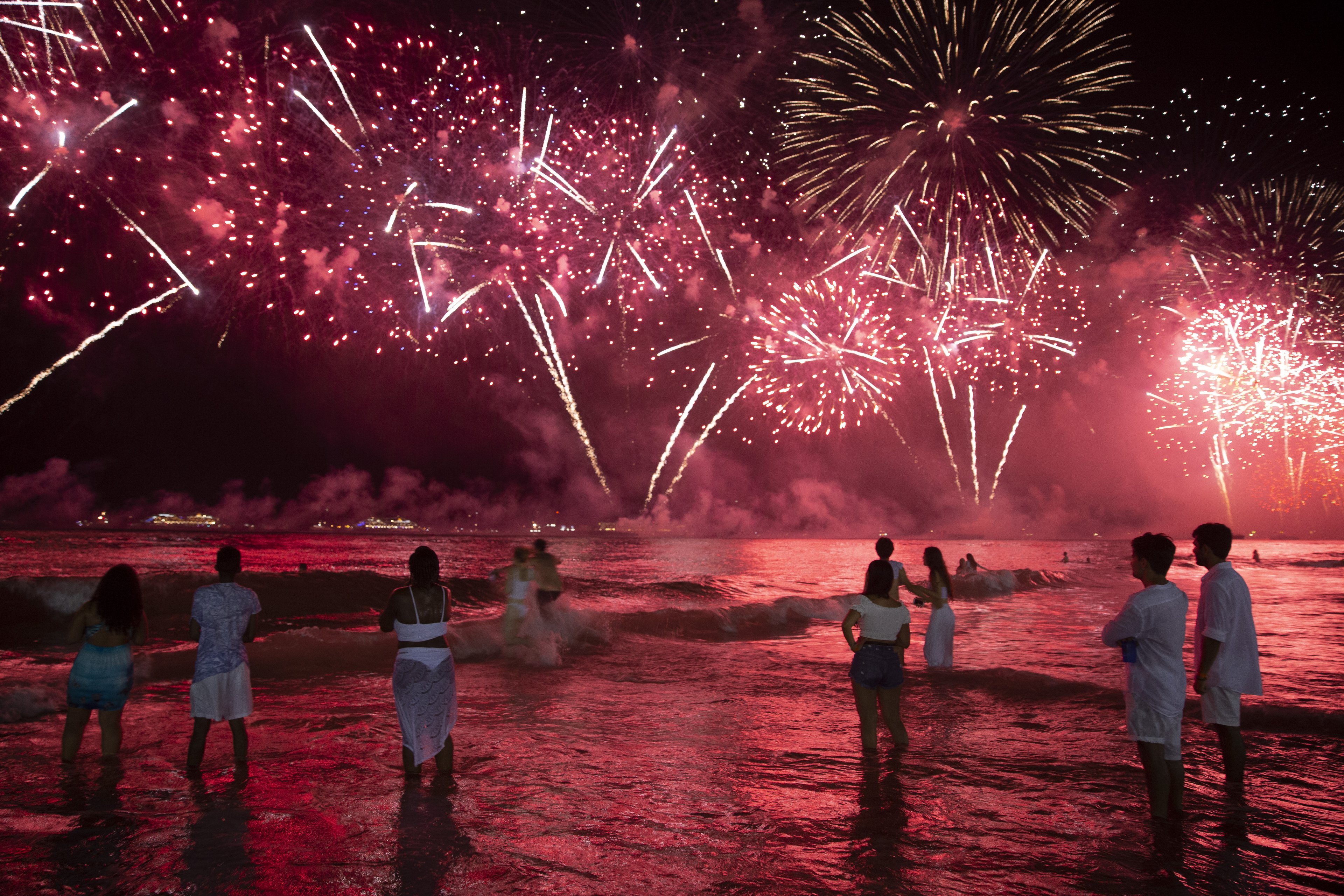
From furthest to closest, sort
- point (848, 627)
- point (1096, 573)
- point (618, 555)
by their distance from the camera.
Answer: point (618, 555)
point (1096, 573)
point (848, 627)

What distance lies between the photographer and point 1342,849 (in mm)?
4812

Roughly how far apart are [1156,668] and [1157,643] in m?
0.16

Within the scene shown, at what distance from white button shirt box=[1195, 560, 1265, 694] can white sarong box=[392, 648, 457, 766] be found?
17.5ft

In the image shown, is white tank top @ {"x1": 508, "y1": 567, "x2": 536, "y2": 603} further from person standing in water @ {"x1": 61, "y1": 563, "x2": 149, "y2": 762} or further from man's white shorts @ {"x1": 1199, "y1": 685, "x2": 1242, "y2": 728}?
man's white shorts @ {"x1": 1199, "y1": 685, "x2": 1242, "y2": 728}

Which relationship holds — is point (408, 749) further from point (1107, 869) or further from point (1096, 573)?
point (1096, 573)

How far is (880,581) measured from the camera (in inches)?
256

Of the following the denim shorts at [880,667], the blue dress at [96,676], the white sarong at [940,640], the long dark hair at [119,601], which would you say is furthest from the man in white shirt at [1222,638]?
the blue dress at [96,676]

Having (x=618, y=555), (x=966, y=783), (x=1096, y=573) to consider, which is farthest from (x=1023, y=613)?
(x=618, y=555)

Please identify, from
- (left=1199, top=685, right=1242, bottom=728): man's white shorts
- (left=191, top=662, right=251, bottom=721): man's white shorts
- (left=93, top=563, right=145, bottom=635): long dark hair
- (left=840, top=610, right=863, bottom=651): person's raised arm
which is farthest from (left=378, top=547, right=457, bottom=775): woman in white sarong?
(left=1199, top=685, right=1242, bottom=728): man's white shorts

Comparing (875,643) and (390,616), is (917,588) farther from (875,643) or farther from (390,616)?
→ (390,616)

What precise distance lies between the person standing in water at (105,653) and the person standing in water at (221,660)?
1.85ft

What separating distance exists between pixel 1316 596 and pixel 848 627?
30785 mm

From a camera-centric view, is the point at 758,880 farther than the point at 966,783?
No

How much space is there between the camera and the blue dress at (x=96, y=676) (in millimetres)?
6012
